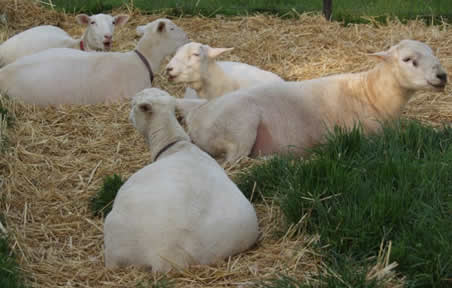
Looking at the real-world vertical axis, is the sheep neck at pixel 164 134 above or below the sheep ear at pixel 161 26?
above

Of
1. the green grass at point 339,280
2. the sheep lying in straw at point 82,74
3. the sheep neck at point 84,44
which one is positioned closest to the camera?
the green grass at point 339,280

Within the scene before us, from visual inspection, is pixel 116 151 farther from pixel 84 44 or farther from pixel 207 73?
pixel 84 44

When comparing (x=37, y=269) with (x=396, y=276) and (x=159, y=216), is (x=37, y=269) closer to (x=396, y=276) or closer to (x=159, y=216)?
(x=159, y=216)

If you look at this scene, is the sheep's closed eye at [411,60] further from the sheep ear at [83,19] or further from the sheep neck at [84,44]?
the sheep ear at [83,19]

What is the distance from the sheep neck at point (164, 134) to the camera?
16.8 ft

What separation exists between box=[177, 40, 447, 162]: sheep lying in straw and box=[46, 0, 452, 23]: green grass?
4.16 metres

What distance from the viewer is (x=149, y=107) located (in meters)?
5.15

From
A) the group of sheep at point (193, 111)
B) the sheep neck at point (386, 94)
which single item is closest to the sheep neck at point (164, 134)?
the group of sheep at point (193, 111)

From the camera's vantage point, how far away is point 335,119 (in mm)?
6430

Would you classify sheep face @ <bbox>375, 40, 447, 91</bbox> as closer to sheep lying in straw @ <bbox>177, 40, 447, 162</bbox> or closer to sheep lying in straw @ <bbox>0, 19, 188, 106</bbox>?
sheep lying in straw @ <bbox>177, 40, 447, 162</bbox>

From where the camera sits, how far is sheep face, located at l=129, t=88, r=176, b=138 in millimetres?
5164

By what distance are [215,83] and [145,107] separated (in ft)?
7.93

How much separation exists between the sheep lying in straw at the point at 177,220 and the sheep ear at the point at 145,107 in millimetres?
632

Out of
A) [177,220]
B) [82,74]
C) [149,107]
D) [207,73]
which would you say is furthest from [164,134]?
[82,74]
